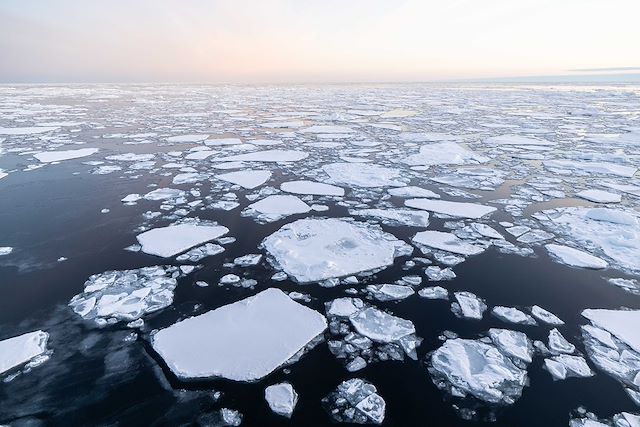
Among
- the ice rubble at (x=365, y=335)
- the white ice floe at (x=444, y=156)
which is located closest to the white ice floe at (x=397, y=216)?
the ice rubble at (x=365, y=335)

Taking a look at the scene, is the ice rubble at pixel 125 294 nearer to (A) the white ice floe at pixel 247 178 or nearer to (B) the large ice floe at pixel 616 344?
(A) the white ice floe at pixel 247 178

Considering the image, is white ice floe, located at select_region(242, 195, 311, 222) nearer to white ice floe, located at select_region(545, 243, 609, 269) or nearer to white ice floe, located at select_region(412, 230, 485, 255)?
white ice floe, located at select_region(412, 230, 485, 255)

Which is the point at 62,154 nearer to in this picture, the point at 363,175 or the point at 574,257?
the point at 363,175

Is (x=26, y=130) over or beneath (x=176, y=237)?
beneath

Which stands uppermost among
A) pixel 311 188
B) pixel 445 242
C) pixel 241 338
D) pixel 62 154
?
pixel 241 338

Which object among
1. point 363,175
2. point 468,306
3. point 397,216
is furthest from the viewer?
point 363,175

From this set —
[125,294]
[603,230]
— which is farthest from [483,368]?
[603,230]
